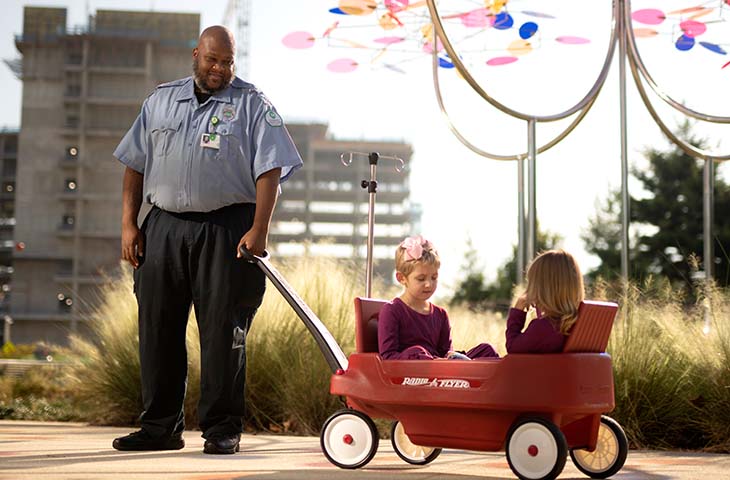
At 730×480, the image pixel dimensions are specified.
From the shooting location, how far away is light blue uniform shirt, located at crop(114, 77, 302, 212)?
3.55 meters

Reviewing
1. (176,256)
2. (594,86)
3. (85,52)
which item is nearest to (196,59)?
(176,256)

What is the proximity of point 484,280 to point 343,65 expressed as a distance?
29213 mm

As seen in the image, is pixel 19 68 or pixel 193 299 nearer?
pixel 193 299

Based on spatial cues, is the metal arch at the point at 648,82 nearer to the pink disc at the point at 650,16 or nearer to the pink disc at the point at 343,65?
the pink disc at the point at 650,16

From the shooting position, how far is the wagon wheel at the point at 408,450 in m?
3.36

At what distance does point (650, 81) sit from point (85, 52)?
5135 centimetres

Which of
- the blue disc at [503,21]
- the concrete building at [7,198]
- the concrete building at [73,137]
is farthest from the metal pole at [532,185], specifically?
the concrete building at [7,198]

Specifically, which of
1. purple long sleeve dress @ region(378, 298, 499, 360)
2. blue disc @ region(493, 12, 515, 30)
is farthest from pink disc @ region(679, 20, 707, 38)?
purple long sleeve dress @ region(378, 298, 499, 360)

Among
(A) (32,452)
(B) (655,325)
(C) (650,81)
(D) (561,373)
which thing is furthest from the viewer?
(C) (650,81)

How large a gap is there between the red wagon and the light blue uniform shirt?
2.16ft

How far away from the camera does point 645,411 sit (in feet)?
14.7

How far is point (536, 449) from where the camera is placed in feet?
9.14

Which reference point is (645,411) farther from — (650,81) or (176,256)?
(650,81)

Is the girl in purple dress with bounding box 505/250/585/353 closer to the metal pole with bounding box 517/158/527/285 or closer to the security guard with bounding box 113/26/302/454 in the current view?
the security guard with bounding box 113/26/302/454
